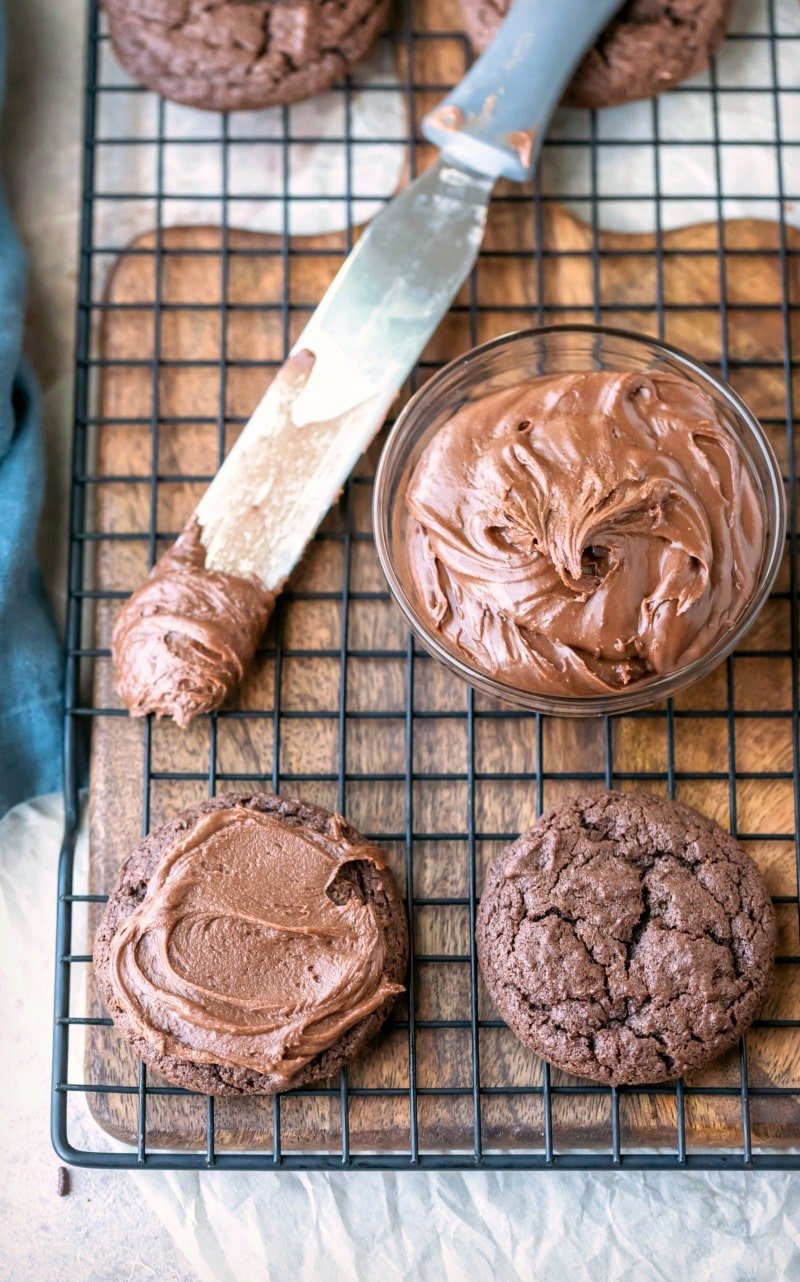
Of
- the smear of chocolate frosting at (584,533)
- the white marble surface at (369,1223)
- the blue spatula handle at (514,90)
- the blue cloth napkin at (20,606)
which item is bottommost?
the white marble surface at (369,1223)

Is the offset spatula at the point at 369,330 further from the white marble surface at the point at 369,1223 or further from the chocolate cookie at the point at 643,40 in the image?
the white marble surface at the point at 369,1223

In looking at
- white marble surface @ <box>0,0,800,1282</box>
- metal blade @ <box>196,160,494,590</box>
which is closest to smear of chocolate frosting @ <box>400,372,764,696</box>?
metal blade @ <box>196,160,494,590</box>

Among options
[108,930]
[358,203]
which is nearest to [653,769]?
[108,930]

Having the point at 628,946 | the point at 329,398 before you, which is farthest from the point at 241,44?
the point at 628,946

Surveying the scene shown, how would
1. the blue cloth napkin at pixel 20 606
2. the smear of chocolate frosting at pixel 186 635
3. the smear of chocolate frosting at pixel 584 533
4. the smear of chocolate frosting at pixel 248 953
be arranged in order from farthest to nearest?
the blue cloth napkin at pixel 20 606 → the smear of chocolate frosting at pixel 186 635 → the smear of chocolate frosting at pixel 248 953 → the smear of chocolate frosting at pixel 584 533

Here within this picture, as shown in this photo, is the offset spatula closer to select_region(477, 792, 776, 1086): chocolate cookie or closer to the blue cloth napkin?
the blue cloth napkin

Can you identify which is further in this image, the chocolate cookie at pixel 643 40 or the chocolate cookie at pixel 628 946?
the chocolate cookie at pixel 643 40

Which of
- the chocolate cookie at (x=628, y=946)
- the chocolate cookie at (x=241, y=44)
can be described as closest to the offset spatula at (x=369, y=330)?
the chocolate cookie at (x=241, y=44)

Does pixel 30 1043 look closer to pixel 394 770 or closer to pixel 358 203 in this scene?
pixel 394 770
